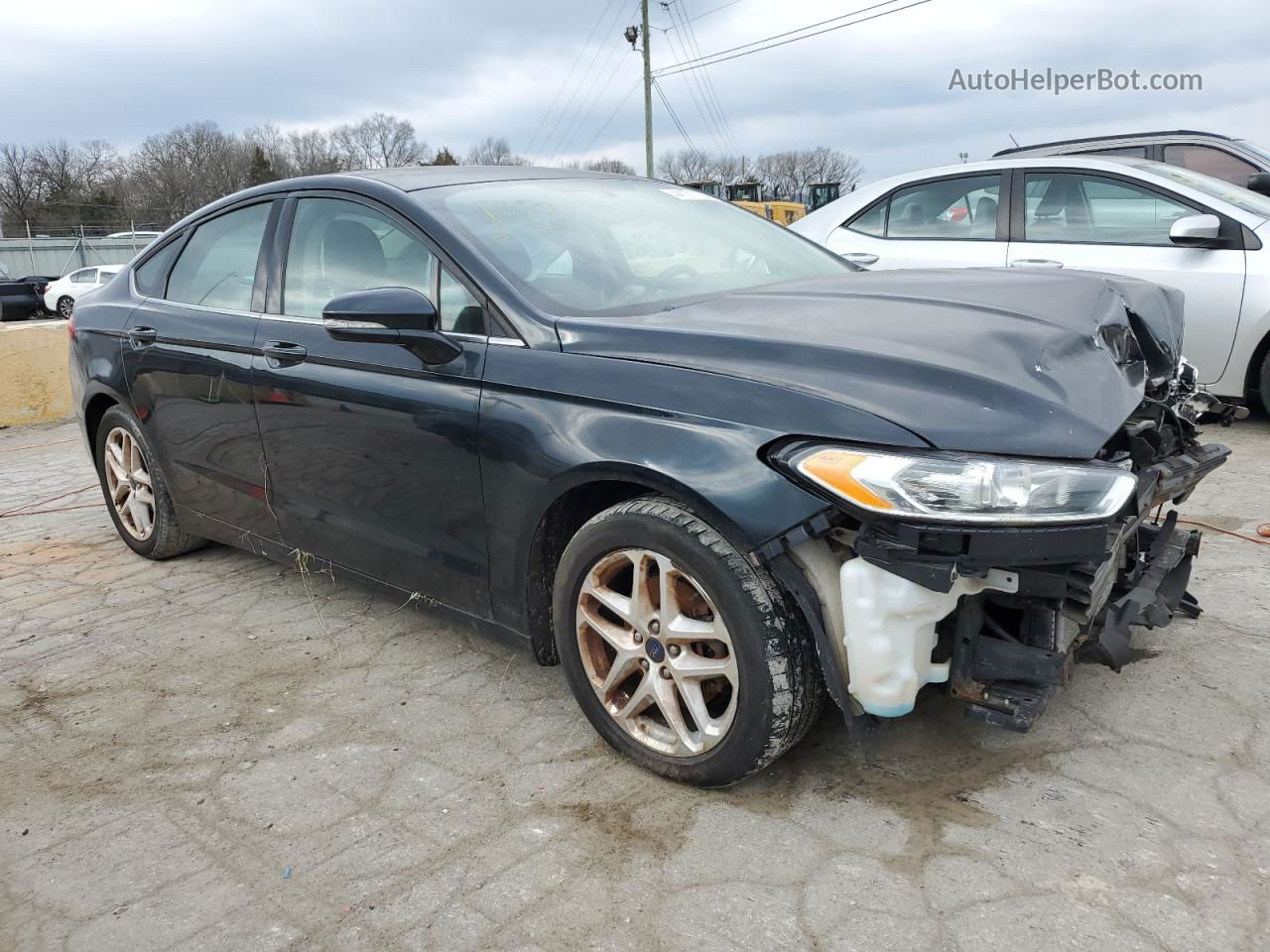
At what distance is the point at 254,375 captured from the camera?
136 inches

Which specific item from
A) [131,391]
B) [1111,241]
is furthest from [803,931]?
[1111,241]

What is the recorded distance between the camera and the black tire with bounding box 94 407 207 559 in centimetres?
427

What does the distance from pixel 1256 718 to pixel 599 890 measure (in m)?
1.84

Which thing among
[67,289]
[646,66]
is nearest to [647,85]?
[646,66]

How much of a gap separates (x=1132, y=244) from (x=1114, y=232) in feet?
0.44

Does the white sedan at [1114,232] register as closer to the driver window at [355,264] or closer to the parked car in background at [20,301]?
the driver window at [355,264]

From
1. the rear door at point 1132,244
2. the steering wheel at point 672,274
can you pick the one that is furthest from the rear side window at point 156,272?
the rear door at point 1132,244

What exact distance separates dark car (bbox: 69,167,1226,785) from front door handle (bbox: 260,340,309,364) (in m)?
0.01

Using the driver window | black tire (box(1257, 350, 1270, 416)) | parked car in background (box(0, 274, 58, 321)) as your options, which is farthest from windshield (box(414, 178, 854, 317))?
parked car in background (box(0, 274, 58, 321))

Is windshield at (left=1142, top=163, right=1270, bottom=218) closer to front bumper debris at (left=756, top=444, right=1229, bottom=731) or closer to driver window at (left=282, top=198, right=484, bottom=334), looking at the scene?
front bumper debris at (left=756, top=444, right=1229, bottom=731)

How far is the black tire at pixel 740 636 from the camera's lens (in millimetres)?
2180

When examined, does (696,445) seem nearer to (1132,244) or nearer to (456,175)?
(456,175)

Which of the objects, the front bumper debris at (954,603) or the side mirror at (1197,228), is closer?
the front bumper debris at (954,603)

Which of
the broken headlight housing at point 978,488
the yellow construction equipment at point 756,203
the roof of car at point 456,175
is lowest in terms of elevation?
the broken headlight housing at point 978,488
